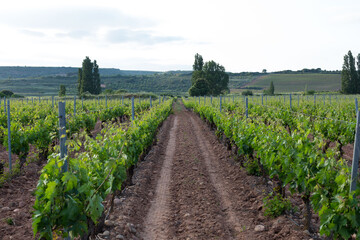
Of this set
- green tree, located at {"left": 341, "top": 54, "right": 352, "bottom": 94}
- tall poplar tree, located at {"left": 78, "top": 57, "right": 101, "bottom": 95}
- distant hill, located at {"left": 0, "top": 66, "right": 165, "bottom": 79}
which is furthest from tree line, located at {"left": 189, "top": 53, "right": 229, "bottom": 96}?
distant hill, located at {"left": 0, "top": 66, "right": 165, "bottom": 79}

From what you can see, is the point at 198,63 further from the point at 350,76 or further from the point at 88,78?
Answer: the point at 350,76

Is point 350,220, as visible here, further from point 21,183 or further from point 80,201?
point 21,183

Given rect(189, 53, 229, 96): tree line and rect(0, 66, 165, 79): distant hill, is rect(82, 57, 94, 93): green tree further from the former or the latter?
rect(0, 66, 165, 79): distant hill

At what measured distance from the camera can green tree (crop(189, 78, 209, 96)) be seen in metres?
58.8

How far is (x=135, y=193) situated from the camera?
6.33 meters

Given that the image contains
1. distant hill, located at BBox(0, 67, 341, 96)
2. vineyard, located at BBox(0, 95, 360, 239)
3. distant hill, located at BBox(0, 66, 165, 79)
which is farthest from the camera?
distant hill, located at BBox(0, 66, 165, 79)

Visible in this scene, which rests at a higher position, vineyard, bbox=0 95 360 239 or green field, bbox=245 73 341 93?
green field, bbox=245 73 341 93

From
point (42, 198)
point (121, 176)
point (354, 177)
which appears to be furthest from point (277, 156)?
point (42, 198)

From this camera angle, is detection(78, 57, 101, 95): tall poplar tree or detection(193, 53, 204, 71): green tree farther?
detection(193, 53, 204, 71): green tree

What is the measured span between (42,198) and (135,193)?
3.28 metres

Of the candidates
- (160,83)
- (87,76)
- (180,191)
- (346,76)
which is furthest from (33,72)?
(180,191)

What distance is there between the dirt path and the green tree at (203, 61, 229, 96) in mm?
53695

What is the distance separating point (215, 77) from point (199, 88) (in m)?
5.55

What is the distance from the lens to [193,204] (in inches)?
228
